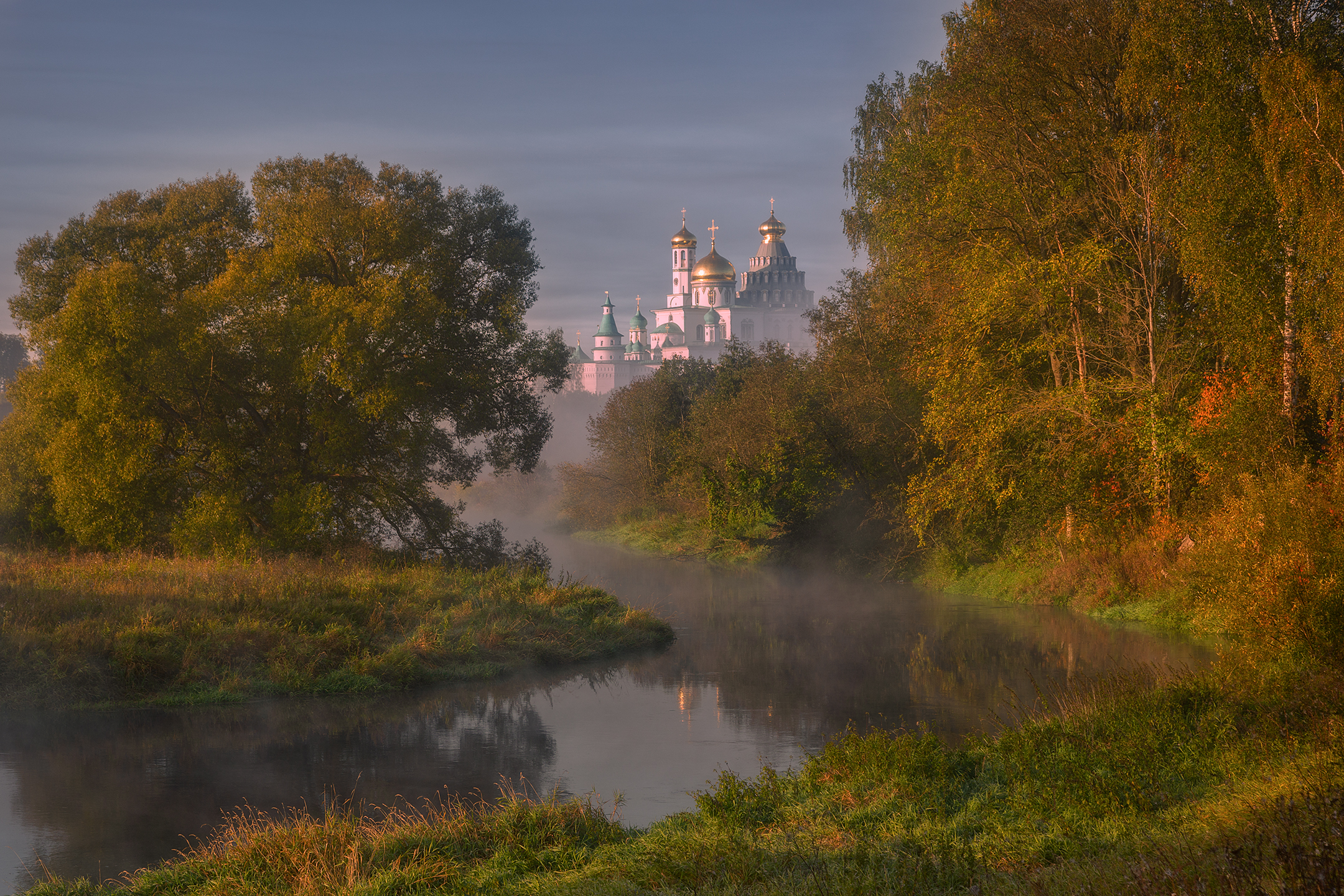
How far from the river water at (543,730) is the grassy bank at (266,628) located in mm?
589

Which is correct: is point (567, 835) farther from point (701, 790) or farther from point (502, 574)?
point (502, 574)

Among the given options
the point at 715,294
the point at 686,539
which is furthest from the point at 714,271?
the point at 686,539

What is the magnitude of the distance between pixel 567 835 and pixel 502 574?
16332mm

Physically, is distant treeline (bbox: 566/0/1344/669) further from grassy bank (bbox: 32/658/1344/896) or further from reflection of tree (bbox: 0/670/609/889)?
reflection of tree (bbox: 0/670/609/889)

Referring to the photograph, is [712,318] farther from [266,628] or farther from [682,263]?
[266,628]

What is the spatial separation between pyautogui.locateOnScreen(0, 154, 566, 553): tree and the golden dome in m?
137

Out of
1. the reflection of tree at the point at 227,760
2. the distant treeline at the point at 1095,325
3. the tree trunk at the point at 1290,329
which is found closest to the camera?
the reflection of tree at the point at 227,760

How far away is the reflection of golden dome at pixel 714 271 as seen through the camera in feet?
522

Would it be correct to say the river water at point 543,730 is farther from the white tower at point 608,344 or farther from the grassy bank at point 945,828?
the white tower at point 608,344

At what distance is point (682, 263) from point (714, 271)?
9944mm

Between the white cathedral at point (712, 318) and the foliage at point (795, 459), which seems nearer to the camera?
the foliage at point (795, 459)

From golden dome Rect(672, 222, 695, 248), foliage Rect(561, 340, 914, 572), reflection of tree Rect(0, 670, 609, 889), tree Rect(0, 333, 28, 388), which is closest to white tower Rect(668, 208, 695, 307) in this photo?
golden dome Rect(672, 222, 695, 248)

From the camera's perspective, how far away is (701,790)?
1173 cm

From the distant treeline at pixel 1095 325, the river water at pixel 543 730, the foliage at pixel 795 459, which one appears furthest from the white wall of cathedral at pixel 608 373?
the river water at pixel 543 730
